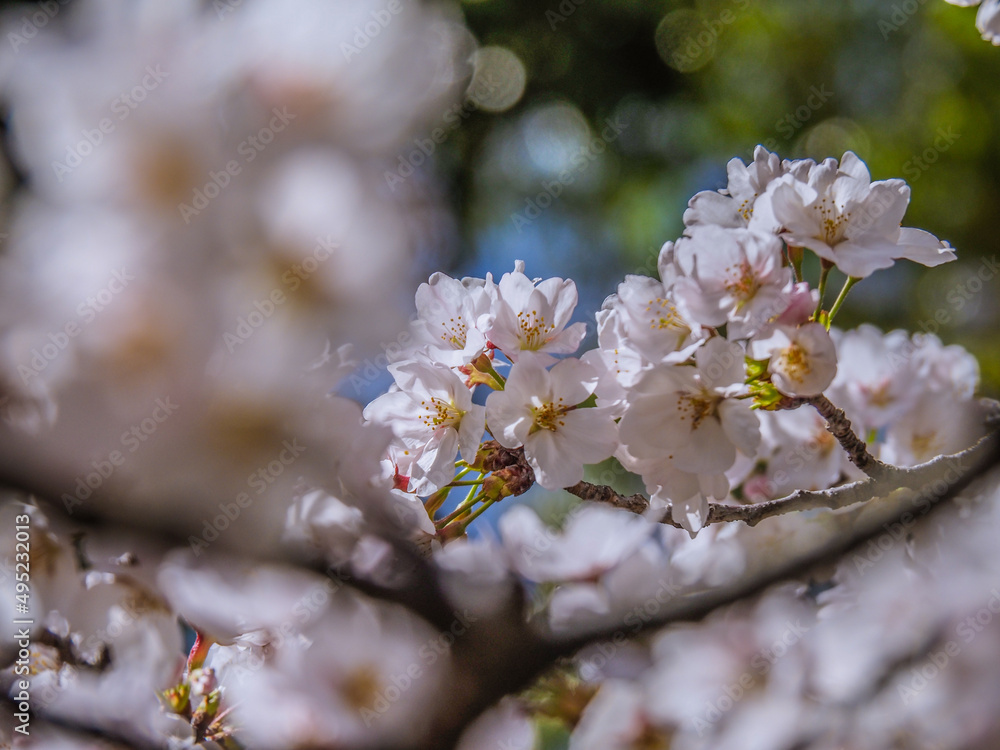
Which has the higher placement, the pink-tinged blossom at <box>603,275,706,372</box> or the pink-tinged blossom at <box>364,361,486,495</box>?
the pink-tinged blossom at <box>603,275,706,372</box>

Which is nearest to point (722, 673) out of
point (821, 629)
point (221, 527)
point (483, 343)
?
point (821, 629)

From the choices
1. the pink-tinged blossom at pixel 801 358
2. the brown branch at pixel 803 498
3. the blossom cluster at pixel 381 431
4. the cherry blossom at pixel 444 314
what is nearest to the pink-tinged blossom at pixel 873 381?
the blossom cluster at pixel 381 431

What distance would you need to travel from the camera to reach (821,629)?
2.60 feet

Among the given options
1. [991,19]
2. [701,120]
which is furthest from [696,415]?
[701,120]

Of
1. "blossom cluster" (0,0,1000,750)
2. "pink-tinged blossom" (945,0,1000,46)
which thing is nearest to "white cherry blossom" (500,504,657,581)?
"blossom cluster" (0,0,1000,750)

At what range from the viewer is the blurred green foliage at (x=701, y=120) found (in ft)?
9.70

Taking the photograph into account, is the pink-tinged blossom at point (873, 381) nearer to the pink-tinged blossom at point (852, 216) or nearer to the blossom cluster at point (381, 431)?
the blossom cluster at point (381, 431)

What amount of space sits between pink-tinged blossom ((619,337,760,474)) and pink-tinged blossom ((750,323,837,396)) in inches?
1.3

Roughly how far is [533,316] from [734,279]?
0.16 meters

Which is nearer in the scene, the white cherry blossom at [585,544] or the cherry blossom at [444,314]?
the cherry blossom at [444,314]

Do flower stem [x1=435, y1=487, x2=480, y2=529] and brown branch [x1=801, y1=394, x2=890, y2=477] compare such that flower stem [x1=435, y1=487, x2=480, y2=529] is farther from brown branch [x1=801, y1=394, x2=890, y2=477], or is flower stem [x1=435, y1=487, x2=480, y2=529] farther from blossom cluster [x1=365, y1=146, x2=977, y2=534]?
brown branch [x1=801, y1=394, x2=890, y2=477]

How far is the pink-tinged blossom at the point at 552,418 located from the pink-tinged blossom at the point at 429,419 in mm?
25

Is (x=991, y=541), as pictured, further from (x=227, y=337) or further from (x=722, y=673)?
(x=227, y=337)

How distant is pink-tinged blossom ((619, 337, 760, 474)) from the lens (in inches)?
18.8
